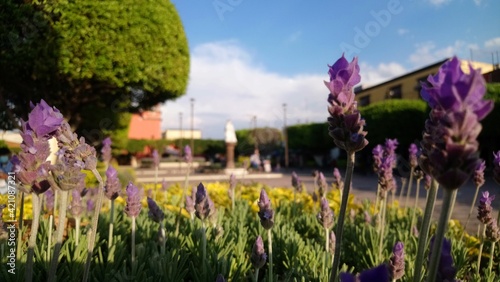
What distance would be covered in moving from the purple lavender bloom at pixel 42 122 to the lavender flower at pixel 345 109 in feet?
2.71

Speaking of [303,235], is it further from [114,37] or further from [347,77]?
[114,37]

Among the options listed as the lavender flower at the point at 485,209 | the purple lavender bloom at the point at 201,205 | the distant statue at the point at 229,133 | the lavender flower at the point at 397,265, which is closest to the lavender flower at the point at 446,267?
the lavender flower at the point at 397,265

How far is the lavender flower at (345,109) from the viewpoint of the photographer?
0.89 m

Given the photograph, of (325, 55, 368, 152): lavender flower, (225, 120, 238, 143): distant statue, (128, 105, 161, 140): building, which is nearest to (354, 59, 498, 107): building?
(225, 120, 238, 143): distant statue

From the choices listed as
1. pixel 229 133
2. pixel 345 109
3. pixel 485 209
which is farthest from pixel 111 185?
pixel 229 133

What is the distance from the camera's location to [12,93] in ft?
28.6

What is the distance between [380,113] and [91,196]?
62.9 ft

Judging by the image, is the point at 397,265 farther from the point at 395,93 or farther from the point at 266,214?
the point at 395,93

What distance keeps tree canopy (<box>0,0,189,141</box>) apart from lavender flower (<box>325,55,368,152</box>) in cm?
708

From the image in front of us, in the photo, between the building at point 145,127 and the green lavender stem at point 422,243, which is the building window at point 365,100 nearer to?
the building at point 145,127

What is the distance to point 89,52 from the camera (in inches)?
279

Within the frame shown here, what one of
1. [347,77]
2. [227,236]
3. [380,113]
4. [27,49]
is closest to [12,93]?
[27,49]

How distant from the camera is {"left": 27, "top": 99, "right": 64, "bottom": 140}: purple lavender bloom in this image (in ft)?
3.15

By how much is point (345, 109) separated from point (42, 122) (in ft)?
2.93
